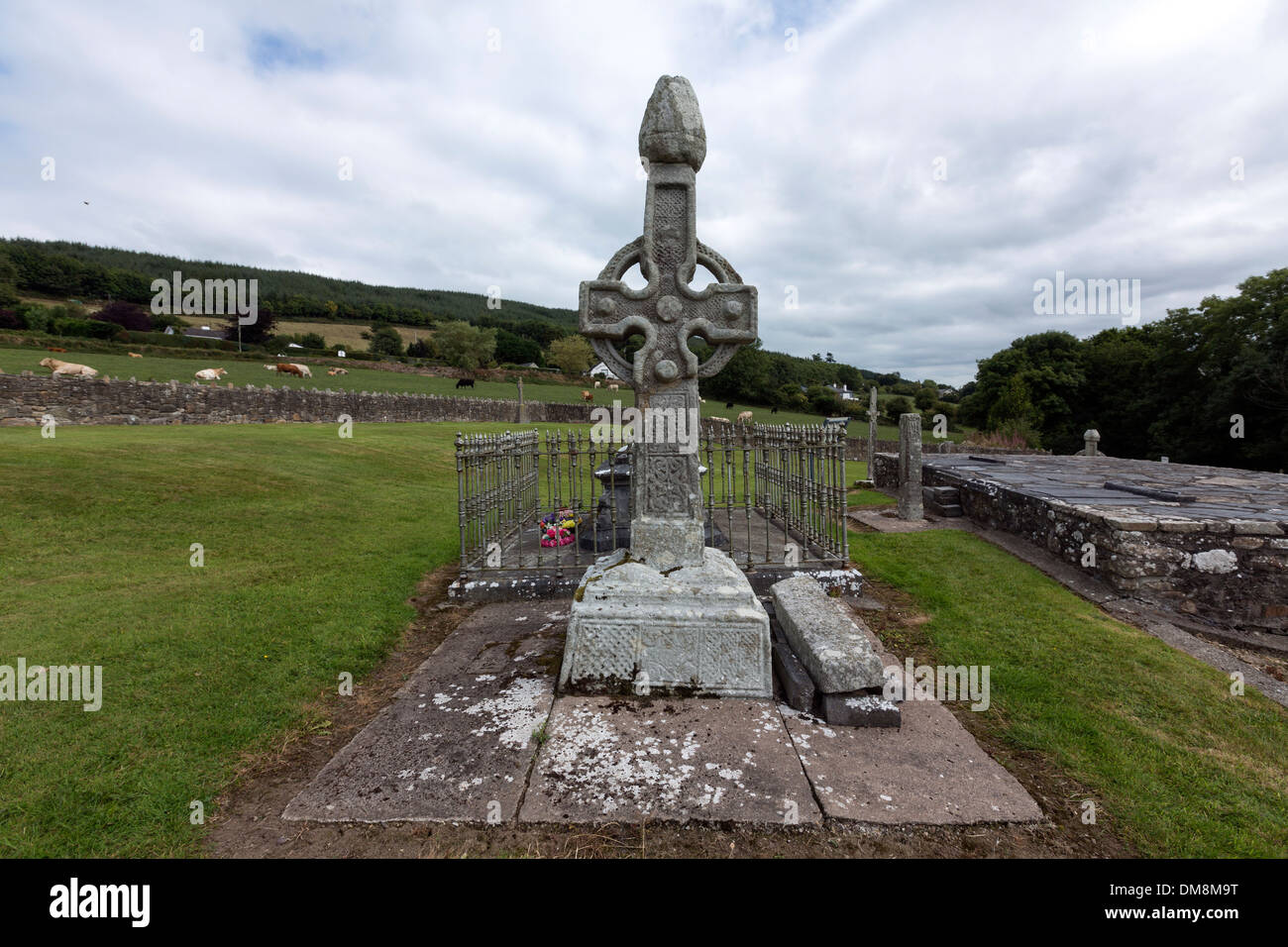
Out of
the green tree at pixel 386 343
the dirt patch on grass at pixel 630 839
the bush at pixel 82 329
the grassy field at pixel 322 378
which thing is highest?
the green tree at pixel 386 343

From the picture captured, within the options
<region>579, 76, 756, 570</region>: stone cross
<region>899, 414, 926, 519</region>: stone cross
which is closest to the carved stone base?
<region>579, 76, 756, 570</region>: stone cross

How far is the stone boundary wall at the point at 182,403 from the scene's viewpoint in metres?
15.5

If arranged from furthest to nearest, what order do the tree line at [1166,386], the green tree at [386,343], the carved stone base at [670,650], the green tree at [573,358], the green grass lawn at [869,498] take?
the green tree at [573,358] < the green tree at [386,343] < the tree line at [1166,386] < the green grass lawn at [869,498] < the carved stone base at [670,650]

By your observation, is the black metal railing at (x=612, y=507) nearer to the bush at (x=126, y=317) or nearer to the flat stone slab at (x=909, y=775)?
the flat stone slab at (x=909, y=775)

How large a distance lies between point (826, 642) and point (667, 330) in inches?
102

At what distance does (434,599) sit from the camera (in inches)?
226

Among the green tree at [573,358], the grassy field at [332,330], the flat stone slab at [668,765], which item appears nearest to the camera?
the flat stone slab at [668,765]

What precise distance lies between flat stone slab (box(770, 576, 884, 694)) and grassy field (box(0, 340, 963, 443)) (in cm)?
2098

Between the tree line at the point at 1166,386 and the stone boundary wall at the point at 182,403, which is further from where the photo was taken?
the tree line at the point at 1166,386

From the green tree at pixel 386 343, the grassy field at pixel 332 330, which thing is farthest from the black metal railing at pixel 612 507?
the green tree at pixel 386 343

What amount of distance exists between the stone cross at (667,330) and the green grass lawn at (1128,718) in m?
2.53

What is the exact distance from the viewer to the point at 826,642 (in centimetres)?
356

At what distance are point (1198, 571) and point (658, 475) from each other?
20.1ft

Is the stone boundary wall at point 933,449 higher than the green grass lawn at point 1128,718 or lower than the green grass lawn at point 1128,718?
higher
